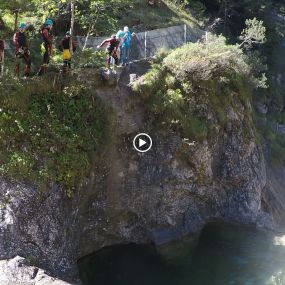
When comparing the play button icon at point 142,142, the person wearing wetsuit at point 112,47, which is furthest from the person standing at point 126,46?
the play button icon at point 142,142

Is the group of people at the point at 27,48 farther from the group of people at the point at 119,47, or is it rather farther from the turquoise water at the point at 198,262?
the turquoise water at the point at 198,262

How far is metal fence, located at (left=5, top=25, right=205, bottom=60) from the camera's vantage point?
2144 cm

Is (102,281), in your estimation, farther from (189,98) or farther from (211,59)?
(211,59)

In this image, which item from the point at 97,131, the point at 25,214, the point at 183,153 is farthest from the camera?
the point at 183,153

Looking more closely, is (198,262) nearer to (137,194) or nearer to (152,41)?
(137,194)

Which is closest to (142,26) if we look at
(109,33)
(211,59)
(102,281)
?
(109,33)

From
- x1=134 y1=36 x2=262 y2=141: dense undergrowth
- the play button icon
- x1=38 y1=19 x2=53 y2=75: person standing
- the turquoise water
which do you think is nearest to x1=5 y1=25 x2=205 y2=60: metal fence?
x1=134 y1=36 x2=262 y2=141: dense undergrowth

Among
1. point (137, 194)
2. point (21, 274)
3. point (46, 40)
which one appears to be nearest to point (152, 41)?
point (46, 40)

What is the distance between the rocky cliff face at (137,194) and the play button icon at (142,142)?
0.80ft

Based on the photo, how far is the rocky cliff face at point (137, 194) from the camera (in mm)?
16281

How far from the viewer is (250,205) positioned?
24.1m

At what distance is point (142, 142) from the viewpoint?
20547 mm

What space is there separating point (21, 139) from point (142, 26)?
13.2m

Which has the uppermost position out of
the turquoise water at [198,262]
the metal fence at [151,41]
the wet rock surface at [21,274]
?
the metal fence at [151,41]
